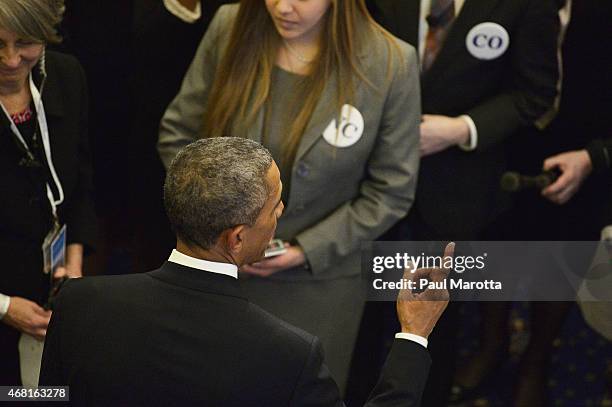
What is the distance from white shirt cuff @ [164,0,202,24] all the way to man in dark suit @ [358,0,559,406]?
0.54 m

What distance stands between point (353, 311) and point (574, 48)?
3.53 ft

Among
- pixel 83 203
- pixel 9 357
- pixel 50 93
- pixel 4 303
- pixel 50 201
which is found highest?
pixel 50 93

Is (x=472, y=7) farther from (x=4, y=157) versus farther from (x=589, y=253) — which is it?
(x=4, y=157)

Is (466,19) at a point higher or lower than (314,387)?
higher

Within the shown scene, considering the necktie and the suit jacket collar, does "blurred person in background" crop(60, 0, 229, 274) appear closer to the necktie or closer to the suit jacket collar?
the suit jacket collar

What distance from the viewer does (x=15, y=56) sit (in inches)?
104

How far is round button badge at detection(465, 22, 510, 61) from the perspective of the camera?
3238 mm

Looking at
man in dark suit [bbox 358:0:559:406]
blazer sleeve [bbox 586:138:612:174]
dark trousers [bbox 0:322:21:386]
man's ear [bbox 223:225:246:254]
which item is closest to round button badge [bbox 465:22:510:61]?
man in dark suit [bbox 358:0:559:406]

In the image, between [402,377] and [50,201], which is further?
[50,201]

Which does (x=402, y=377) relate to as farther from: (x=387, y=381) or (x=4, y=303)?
(x=4, y=303)

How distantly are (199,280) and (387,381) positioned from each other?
42 cm

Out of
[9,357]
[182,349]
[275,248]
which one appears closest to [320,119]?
[275,248]

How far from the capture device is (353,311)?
129 inches

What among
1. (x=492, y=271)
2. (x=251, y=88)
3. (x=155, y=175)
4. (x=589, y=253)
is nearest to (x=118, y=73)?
(x=155, y=175)
